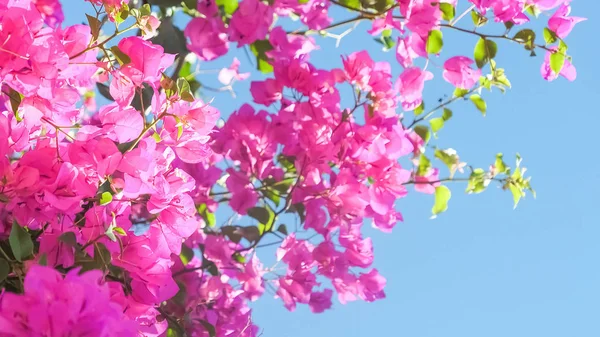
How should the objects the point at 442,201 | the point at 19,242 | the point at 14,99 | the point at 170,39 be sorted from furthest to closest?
the point at 442,201 → the point at 170,39 → the point at 14,99 → the point at 19,242

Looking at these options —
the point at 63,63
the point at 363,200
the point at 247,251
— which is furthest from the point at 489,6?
the point at 63,63

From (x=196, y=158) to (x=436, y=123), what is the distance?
95cm

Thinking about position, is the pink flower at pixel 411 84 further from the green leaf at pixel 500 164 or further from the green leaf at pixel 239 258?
the green leaf at pixel 239 258

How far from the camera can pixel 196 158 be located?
3.17ft

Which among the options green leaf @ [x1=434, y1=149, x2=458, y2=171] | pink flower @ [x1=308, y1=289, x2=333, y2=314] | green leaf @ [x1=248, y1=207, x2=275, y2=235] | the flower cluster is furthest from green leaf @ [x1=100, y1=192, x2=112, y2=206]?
green leaf @ [x1=434, y1=149, x2=458, y2=171]

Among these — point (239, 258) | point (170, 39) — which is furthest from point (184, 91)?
point (239, 258)

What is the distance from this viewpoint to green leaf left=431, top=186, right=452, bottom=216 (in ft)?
5.74

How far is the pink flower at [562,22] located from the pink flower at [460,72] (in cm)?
15

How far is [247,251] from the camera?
171 centimetres

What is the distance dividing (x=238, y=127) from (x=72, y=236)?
0.73 metres

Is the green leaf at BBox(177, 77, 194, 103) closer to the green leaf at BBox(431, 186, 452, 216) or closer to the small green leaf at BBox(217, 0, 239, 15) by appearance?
the small green leaf at BBox(217, 0, 239, 15)

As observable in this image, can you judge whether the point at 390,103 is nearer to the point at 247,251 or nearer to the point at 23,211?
the point at 247,251

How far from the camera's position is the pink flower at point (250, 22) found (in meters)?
1.47

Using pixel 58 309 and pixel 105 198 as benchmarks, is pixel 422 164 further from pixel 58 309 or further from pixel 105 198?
pixel 58 309
